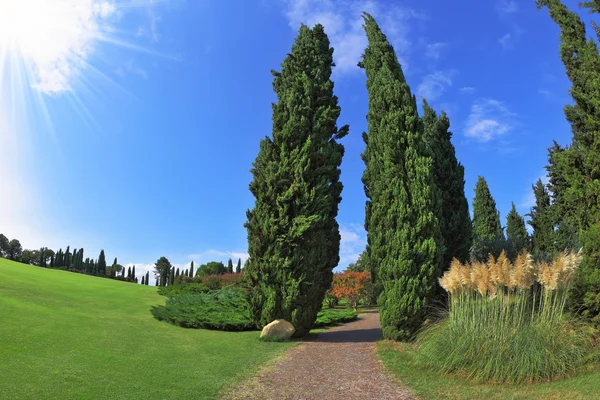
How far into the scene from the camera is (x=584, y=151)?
29.5 feet

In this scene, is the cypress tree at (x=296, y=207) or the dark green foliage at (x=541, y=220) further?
the dark green foliage at (x=541, y=220)

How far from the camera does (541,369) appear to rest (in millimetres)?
6633

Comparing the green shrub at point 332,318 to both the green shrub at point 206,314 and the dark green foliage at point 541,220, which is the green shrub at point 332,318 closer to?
the green shrub at point 206,314

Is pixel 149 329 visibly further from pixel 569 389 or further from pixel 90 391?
pixel 569 389

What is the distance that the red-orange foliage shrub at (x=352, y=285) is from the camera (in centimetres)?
2219

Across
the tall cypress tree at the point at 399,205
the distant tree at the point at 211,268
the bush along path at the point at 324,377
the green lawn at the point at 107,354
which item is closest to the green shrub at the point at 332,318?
the green lawn at the point at 107,354

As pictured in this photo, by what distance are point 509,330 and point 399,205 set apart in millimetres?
5135

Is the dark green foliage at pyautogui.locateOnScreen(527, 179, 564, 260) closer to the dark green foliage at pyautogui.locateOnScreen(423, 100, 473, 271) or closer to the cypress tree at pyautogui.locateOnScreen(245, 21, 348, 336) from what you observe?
the dark green foliage at pyautogui.locateOnScreen(423, 100, 473, 271)

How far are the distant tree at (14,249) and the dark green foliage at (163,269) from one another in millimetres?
18947

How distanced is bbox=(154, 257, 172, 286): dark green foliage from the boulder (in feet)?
164

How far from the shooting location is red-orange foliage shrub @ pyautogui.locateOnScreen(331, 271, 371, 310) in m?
22.2

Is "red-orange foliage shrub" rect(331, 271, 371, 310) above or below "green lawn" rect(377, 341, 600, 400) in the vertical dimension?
above


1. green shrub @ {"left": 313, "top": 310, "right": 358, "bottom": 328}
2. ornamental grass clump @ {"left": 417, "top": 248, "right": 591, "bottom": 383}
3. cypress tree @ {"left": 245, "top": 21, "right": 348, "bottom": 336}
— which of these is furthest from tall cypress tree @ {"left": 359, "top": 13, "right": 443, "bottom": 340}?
green shrub @ {"left": 313, "top": 310, "right": 358, "bottom": 328}

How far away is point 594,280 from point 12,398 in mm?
10758
